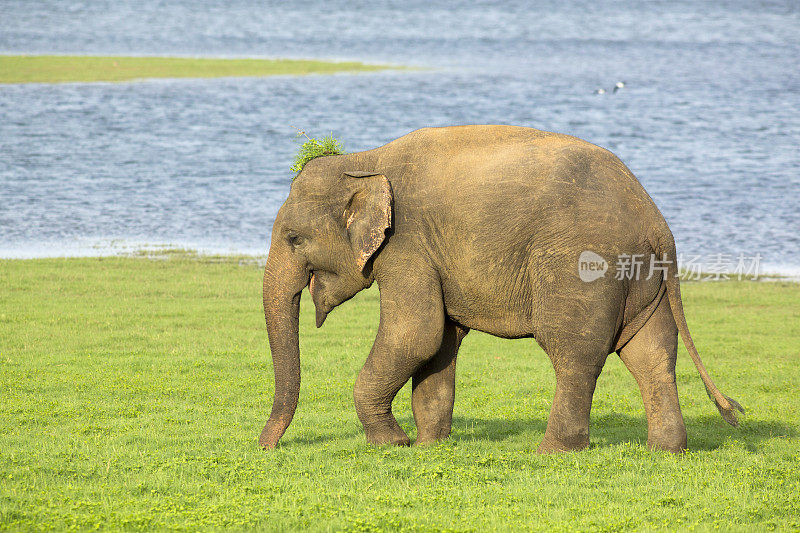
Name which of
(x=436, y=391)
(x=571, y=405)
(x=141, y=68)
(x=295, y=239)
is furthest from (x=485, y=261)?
(x=141, y=68)

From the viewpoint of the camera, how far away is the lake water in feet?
104

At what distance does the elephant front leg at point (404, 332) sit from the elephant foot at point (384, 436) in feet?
1.70

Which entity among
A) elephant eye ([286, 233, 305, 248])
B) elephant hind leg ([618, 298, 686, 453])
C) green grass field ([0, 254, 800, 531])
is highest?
elephant eye ([286, 233, 305, 248])

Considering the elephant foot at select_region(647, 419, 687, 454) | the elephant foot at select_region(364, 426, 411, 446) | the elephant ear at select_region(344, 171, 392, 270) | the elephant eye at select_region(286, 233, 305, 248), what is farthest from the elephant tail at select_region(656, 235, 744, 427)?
the elephant eye at select_region(286, 233, 305, 248)

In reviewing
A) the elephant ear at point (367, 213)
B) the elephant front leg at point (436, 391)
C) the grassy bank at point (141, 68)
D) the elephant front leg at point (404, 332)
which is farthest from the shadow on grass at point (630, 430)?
the grassy bank at point (141, 68)

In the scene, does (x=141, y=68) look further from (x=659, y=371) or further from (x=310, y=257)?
(x=659, y=371)

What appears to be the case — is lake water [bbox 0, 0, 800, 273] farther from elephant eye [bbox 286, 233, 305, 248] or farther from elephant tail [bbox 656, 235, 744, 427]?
elephant eye [bbox 286, 233, 305, 248]

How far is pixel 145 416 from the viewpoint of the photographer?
1308 centimetres

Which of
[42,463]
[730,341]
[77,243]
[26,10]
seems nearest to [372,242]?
[42,463]

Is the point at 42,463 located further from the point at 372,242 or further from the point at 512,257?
the point at 512,257

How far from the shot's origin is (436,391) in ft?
38.0

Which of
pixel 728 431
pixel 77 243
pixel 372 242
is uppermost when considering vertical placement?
pixel 372 242

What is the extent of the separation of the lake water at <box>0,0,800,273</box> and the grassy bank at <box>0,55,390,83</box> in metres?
2.39

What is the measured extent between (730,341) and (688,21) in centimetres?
8963
